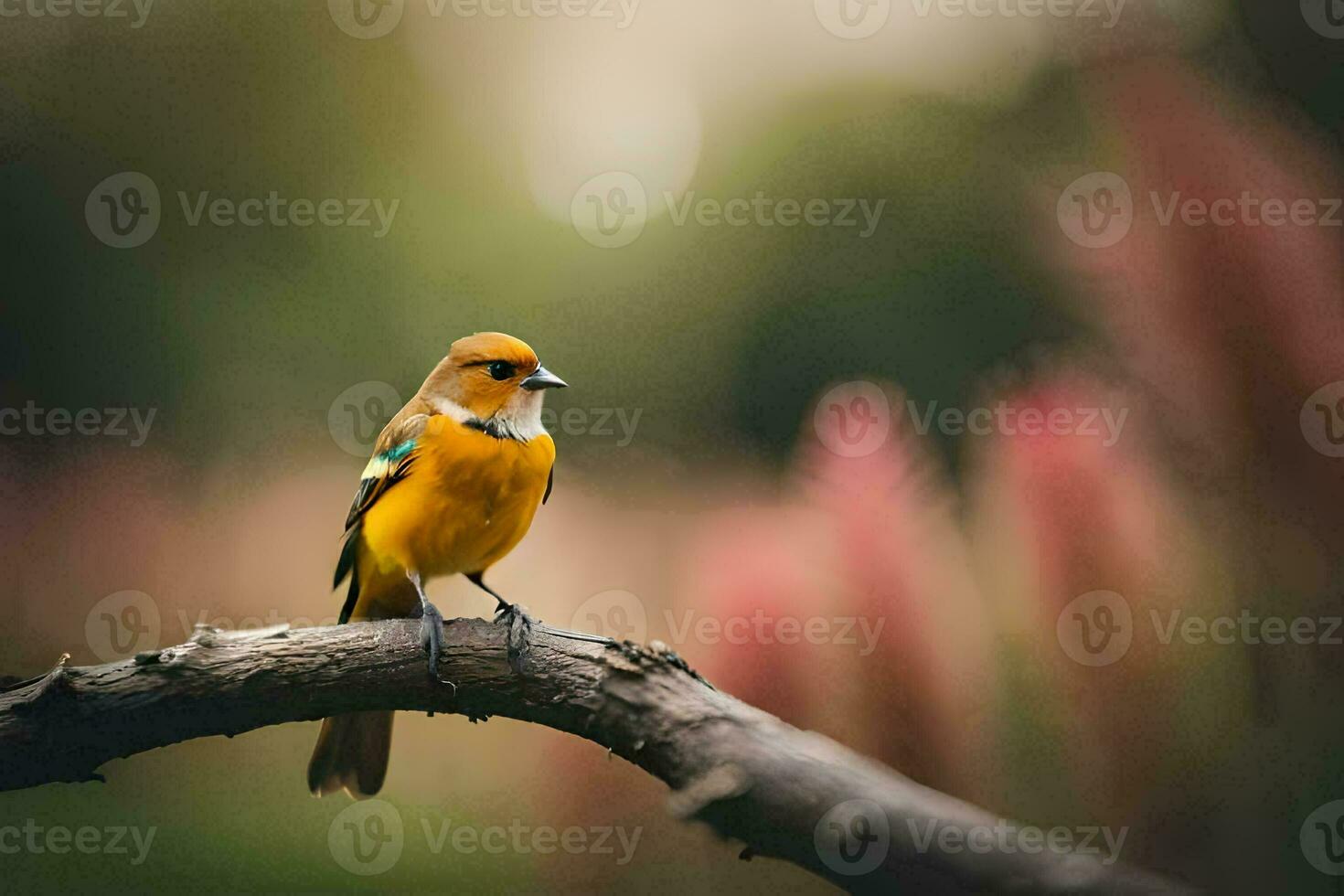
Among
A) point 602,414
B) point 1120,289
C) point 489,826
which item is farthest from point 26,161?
point 1120,289

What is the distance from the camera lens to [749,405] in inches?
59.5

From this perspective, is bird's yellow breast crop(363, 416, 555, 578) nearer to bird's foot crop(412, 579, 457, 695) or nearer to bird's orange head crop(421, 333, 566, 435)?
bird's orange head crop(421, 333, 566, 435)

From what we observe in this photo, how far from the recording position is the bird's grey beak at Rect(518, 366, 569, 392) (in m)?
0.95

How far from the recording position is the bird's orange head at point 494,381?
0.97 m

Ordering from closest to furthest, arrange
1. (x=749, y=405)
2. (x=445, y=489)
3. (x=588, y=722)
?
(x=588, y=722)
(x=445, y=489)
(x=749, y=405)

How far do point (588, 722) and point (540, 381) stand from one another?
351mm

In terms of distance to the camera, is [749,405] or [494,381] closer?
[494,381]

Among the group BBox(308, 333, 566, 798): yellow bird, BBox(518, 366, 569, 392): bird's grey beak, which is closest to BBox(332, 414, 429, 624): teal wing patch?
BBox(308, 333, 566, 798): yellow bird

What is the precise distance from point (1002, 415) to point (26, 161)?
4.70 ft

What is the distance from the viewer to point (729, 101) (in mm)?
1565

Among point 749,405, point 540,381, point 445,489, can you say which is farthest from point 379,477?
point 749,405

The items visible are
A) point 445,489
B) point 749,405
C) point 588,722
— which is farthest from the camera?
point 749,405

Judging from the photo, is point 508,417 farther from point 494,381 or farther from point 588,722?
point 588,722

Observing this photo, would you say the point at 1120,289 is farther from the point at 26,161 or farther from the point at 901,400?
the point at 26,161
